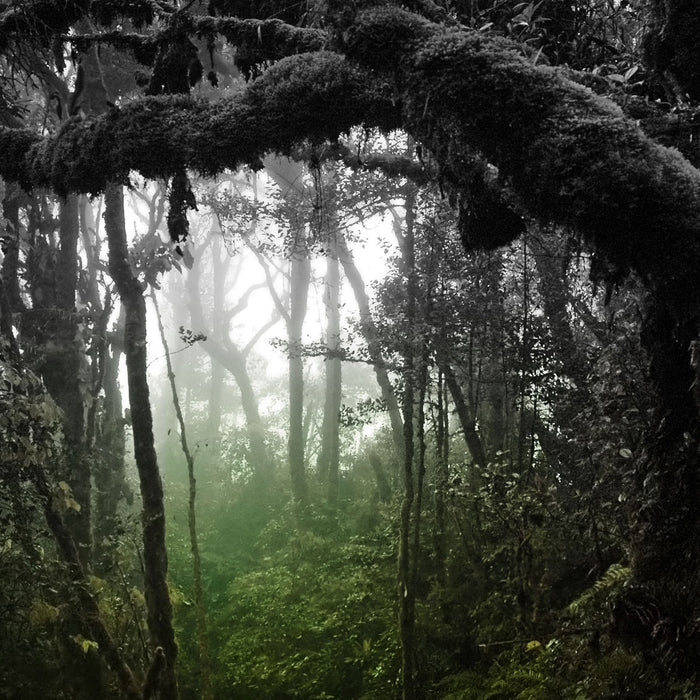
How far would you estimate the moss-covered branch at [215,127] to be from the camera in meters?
3.60

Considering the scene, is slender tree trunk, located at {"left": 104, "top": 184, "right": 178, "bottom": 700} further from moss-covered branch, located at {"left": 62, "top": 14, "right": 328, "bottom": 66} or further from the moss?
the moss

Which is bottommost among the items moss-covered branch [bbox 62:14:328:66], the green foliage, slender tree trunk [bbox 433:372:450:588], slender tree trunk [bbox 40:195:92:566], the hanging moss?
the green foliage

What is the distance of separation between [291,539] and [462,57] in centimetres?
1459

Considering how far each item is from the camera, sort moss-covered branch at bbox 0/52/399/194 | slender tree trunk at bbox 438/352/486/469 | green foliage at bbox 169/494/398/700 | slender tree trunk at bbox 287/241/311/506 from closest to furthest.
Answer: moss-covered branch at bbox 0/52/399/194
green foliage at bbox 169/494/398/700
slender tree trunk at bbox 438/352/486/469
slender tree trunk at bbox 287/241/311/506

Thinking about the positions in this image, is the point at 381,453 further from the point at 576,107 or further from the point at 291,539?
the point at 576,107

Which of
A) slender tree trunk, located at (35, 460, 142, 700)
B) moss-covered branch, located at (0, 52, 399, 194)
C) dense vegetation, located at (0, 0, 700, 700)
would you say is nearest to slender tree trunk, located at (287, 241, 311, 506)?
dense vegetation, located at (0, 0, 700, 700)

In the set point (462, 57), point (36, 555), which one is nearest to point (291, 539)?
point (36, 555)

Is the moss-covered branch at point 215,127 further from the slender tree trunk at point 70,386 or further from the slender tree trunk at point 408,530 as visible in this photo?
the slender tree trunk at point 70,386

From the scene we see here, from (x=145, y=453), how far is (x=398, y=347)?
16.9 ft

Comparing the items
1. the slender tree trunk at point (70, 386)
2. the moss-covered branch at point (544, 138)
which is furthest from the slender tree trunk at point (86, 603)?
the moss-covered branch at point (544, 138)

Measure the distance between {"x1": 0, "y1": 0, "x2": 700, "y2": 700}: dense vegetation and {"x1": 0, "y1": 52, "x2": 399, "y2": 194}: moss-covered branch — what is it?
0.02 metres

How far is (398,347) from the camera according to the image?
1112 centimetres

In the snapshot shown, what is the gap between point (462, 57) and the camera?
2.97m

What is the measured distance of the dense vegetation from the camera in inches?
118
